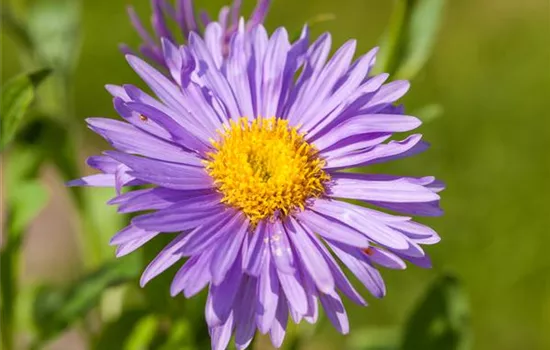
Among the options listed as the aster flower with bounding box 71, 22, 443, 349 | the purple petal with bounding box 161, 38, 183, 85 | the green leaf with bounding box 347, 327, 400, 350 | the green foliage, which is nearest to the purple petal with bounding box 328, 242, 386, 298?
the aster flower with bounding box 71, 22, 443, 349

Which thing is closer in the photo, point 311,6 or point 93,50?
point 93,50

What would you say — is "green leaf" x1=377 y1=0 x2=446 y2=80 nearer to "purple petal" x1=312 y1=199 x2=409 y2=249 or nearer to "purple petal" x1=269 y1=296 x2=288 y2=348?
"purple petal" x1=312 y1=199 x2=409 y2=249

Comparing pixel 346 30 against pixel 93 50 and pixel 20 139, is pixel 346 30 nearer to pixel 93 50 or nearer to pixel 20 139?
pixel 93 50

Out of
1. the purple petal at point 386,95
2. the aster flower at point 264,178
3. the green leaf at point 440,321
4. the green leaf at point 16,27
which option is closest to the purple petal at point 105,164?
the aster flower at point 264,178

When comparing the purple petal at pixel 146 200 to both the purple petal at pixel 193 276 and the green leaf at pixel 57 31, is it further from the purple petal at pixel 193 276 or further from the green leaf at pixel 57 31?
the green leaf at pixel 57 31

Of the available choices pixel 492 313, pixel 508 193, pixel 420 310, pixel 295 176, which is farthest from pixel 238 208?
pixel 508 193

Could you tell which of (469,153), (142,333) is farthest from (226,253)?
(469,153)
